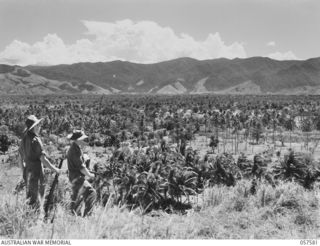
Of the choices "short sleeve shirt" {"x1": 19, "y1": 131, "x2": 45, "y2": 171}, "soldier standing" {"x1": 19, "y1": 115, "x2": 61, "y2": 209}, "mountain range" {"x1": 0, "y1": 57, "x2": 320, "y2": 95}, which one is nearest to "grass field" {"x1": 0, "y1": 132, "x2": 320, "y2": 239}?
"soldier standing" {"x1": 19, "y1": 115, "x2": 61, "y2": 209}

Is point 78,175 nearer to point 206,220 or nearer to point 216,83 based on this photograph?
point 206,220

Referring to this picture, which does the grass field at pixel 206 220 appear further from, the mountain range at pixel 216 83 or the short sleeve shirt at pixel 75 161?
the mountain range at pixel 216 83

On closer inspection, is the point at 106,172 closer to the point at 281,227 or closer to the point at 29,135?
the point at 29,135

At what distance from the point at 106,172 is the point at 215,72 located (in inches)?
7719

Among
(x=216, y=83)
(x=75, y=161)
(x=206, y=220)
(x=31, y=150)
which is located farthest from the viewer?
(x=216, y=83)

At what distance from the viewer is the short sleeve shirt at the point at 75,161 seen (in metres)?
5.85

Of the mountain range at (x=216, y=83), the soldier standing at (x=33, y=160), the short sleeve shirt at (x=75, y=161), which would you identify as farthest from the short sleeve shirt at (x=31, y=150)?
the mountain range at (x=216, y=83)

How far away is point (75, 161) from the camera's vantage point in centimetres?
586

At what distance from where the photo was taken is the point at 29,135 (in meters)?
5.61

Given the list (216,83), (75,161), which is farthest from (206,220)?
(216,83)

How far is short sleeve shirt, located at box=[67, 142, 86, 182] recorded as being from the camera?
19.2 feet

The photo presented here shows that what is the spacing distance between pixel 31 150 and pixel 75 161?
0.71 m

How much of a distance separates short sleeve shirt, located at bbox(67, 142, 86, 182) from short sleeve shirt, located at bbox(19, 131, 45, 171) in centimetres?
48

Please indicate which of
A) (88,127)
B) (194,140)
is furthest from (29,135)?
(88,127)
